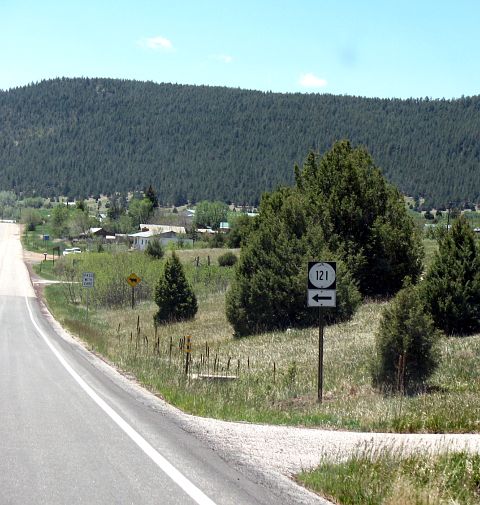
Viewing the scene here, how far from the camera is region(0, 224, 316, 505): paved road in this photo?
7867mm

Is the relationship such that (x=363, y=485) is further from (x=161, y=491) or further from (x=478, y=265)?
(x=478, y=265)

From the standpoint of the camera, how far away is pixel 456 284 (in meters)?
33.0

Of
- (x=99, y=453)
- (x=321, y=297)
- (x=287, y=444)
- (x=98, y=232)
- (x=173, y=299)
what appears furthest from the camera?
(x=98, y=232)

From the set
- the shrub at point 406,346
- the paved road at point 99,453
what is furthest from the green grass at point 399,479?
the shrub at point 406,346

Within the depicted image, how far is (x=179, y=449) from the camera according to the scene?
33.6ft

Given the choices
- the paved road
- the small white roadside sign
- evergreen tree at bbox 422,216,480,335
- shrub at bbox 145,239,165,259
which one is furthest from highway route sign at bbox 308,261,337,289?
shrub at bbox 145,239,165,259

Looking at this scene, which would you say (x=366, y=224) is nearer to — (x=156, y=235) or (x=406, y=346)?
(x=406, y=346)

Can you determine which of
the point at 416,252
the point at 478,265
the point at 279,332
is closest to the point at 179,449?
the point at 478,265

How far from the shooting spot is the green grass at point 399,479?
771 centimetres

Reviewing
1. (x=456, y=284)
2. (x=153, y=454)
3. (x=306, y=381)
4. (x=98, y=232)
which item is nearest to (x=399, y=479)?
(x=153, y=454)

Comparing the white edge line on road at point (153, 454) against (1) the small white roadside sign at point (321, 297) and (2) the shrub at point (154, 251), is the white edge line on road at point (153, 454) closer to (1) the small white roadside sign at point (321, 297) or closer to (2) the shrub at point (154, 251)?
(1) the small white roadside sign at point (321, 297)

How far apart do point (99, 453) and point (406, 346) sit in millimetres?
14096

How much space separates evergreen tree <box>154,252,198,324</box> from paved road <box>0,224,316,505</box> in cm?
3546

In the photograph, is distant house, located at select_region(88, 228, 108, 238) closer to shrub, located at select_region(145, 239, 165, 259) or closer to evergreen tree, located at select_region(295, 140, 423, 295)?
shrub, located at select_region(145, 239, 165, 259)
